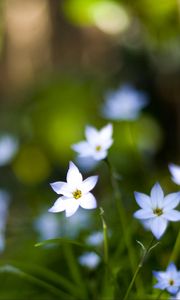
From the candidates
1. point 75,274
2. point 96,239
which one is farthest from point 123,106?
point 75,274

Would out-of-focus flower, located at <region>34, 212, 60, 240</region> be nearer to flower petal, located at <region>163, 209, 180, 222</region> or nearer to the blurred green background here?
the blurred green background

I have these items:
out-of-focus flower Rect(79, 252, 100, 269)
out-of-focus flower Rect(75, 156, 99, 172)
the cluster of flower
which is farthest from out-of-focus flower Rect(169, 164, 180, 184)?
out-of-focus flower Rect(75, 156, 99, 172)

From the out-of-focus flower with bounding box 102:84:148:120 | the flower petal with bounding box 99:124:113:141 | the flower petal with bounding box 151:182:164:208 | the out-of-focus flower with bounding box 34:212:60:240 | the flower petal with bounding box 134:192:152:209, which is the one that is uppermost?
the flower petal with bounding box 151:182:164:208

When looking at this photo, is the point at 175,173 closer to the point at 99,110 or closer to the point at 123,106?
the point at 123,106

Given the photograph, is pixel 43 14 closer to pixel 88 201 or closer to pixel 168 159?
pixel 168 159

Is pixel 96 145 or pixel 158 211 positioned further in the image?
pixel 96 145

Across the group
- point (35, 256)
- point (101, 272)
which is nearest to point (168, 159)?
point (35, 256)

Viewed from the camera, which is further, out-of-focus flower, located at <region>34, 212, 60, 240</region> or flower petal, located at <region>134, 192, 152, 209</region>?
out-of-focus flower, located at <region>34, 212, 60, 240</region>
